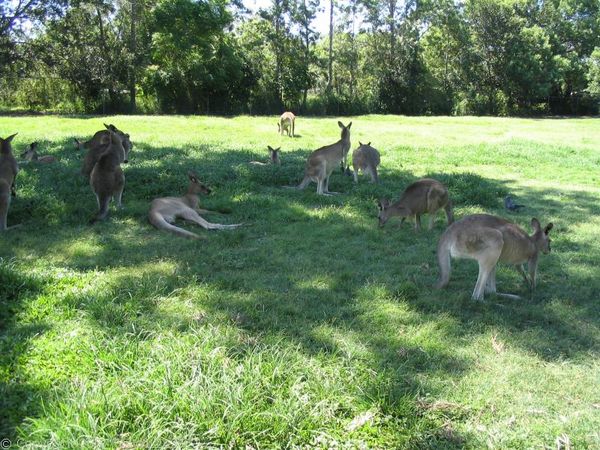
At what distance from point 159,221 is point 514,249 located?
15.8 ft

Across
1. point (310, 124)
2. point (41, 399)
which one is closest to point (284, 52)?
point (310, 124)

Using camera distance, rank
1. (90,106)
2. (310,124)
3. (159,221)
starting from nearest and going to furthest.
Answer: (159,221)
(310,124)
(90,106)

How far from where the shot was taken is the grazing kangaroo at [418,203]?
7828mm

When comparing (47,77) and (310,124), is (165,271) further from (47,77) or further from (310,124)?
(47,77)

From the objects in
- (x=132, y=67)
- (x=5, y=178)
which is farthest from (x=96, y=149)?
(x=132, y=67)

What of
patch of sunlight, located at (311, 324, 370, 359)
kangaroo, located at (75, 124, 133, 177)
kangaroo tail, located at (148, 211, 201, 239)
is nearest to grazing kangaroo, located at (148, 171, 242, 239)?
kangaroo tail, located at (148, 211, 201, 239)

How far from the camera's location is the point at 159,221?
767 cm

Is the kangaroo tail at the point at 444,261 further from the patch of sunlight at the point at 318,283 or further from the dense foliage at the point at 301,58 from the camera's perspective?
the dense foliage at the point at 301,58

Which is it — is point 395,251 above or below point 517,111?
below

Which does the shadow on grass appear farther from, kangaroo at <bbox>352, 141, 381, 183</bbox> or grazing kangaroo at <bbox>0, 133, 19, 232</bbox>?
kangaroo at <bbox>352, 141, 381, 183</bbox>

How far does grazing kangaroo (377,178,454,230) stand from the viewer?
7828 mm

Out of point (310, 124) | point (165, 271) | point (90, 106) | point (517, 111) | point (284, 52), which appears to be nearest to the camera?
point (165, 271)

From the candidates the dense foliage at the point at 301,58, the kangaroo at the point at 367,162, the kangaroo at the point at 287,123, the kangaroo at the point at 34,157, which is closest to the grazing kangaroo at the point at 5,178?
the kangaroo at the point at 34,157

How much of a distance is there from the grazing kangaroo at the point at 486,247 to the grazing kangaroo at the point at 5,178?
19.6ft
